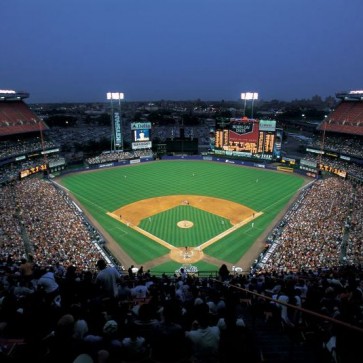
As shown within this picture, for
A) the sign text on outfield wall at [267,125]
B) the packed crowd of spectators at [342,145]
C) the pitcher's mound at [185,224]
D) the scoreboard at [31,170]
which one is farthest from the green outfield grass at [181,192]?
the packed crowd of spectators at [342,145]

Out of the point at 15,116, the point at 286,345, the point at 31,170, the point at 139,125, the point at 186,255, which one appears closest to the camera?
the point at 286,345

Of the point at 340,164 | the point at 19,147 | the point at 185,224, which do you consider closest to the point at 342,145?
the point at 340,164

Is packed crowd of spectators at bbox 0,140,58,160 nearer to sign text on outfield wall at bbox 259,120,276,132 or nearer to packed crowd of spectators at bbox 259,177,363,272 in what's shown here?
sign text on outfield wall at bbox 259,120,276,132

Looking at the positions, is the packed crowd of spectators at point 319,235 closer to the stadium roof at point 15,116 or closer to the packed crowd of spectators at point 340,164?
the packed crowd of spectators at point 340,164

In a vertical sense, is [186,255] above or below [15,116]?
below

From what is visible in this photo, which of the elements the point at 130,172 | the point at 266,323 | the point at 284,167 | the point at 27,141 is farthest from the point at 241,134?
the point at 266,323

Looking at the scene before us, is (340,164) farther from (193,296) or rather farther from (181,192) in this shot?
(193,296)

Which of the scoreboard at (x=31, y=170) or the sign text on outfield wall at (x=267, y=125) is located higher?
the sign text on outfield wall at (x=267, y=125)

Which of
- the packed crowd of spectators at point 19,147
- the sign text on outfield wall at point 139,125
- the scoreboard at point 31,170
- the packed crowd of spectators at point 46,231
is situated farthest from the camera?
the sign text on outfield wall at point 139,125
